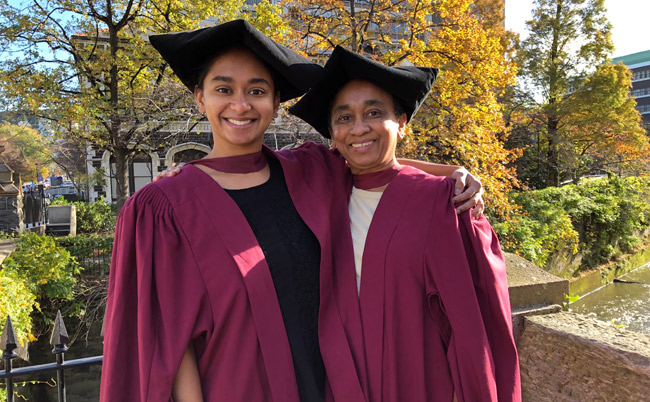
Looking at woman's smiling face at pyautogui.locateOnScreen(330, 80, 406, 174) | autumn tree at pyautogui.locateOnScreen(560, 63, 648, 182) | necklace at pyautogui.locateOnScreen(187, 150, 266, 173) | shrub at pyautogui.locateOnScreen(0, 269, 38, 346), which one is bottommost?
shrub at pyautogui.locateOnScreen(0, 269, 38, 346)

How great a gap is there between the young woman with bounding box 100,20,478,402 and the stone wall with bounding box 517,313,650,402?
3.74ft

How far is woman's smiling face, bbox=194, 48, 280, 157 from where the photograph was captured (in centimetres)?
152

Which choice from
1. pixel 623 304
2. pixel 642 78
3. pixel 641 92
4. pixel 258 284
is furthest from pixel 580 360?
pixel 642 78

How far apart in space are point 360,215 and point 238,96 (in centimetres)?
62

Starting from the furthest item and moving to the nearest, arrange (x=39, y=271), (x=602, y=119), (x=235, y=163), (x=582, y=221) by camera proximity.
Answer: (x=602, y=119)
(x=582, y=221)
(x=39, y=271)
(x=235, y=163)

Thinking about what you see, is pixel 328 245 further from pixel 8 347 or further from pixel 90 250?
pixel 90 250

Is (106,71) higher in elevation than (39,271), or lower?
higher

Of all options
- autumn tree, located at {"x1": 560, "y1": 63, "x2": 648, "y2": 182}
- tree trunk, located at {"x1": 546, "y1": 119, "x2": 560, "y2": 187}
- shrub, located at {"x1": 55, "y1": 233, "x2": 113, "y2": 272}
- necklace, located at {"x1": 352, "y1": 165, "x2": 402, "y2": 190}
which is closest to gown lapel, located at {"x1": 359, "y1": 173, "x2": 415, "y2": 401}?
necklace, located at {"x1": 352, "y1": 165, "x2": 402, "y2": 190}

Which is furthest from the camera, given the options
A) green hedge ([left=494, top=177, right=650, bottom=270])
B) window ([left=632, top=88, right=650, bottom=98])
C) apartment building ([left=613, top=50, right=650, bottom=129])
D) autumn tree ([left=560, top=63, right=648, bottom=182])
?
apartment building ([left=613, top=50, right=650, bottom=129])

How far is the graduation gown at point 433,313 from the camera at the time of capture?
1.43 metres

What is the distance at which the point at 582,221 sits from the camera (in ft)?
41.5

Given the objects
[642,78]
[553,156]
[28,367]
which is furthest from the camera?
[642,78]

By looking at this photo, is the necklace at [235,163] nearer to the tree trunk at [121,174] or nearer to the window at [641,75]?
the tree trunk at [121,174]

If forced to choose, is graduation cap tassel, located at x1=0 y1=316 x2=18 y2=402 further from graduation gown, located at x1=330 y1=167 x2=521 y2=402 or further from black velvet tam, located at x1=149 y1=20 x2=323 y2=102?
graduation gown, located at x1=330 y1=167 x2=521 y2=402
